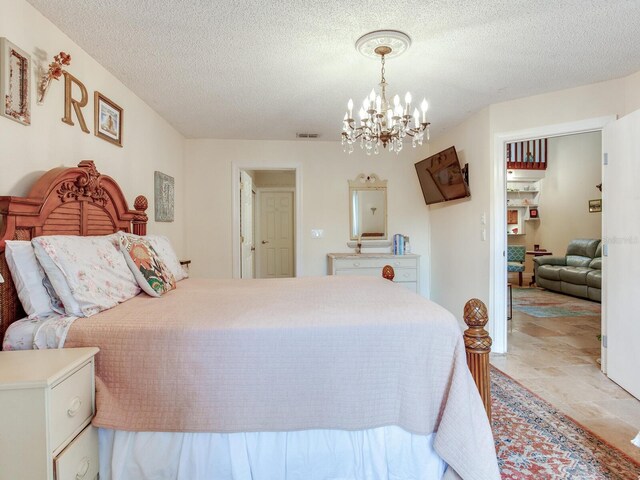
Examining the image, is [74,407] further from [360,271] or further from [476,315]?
[360,271]

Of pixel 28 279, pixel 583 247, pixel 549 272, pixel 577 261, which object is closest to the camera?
pixel 28 279

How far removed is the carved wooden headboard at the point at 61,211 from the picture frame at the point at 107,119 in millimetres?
434

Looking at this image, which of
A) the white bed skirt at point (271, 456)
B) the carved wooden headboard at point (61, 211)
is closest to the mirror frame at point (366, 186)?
the carved wooden headboard at point (61, 211)

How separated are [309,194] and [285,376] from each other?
331 centimetres

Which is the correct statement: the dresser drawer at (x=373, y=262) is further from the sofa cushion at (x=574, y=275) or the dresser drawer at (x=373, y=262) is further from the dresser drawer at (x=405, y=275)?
the sofa cushion at (x=574, y=275)

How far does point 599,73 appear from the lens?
2.66 meters

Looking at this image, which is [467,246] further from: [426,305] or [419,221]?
[426,305]

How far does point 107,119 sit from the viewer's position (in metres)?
2.56

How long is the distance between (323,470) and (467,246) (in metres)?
2.93

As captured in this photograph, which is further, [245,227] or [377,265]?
[245,227]

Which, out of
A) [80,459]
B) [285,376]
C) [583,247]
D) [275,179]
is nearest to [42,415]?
[80,459]

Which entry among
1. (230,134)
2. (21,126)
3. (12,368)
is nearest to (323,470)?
(12,368)

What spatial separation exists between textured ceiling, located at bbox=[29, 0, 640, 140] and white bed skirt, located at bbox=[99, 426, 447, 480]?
2080 millimetres

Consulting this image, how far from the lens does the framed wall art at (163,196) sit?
3449mm
